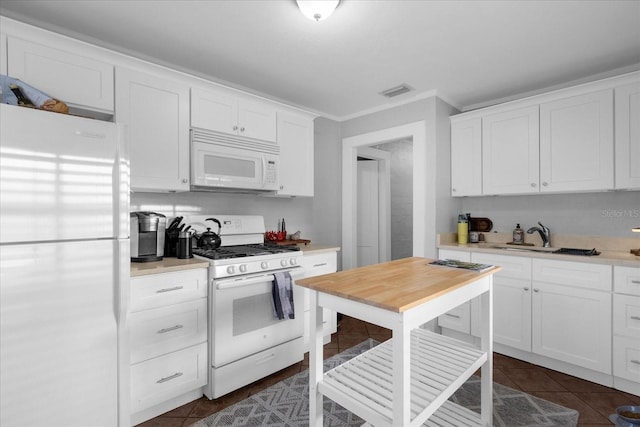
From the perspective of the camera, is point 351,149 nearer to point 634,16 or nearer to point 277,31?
point 277,31

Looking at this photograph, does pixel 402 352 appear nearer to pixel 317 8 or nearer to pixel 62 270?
pixel 62 270

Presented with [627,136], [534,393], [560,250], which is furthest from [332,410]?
[627,136]

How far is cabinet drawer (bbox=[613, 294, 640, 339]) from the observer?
2229mm

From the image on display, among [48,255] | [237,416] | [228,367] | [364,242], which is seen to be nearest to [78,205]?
[48,255]

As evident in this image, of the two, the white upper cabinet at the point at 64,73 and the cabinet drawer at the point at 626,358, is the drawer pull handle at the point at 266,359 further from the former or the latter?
the cabinet drawer at the point at 626,358

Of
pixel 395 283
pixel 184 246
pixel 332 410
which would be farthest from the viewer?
pixel 184 246

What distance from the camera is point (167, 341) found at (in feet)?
6.64

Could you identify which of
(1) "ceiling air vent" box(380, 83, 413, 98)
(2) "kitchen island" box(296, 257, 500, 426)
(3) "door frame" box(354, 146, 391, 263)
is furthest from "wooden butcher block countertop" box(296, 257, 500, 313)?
(3) "door frame" box(354, 146, 391, 263)

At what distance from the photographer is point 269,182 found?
3002 millimetres

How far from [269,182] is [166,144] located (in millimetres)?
940

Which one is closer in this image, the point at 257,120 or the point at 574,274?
the point at 574,274

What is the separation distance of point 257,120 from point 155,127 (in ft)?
2.96

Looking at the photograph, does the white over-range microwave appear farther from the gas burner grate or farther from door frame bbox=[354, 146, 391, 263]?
door frame bbox=[354, 146, 391, 263]

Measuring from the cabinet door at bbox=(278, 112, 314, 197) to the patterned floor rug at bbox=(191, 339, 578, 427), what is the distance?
1.78 meters
